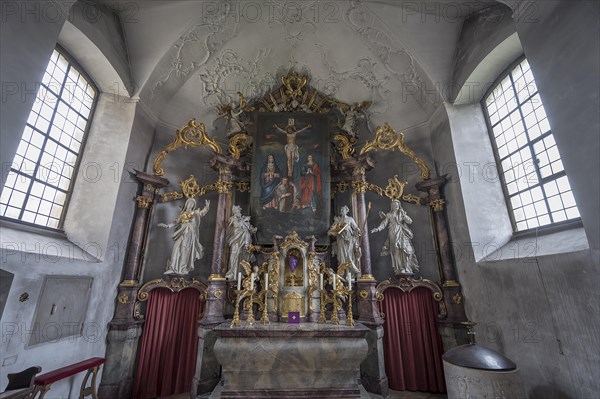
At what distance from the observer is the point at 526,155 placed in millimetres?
5691

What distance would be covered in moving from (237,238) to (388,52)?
22.4 feet

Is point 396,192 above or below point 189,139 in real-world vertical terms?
below

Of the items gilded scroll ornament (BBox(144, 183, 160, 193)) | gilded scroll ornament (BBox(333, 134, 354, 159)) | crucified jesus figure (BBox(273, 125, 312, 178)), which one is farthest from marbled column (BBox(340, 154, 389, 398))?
gilded scroll ornament (BBox(144, 183, 160, 193))

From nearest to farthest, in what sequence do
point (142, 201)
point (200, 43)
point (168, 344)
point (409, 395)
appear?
point (409, 395)
point (168, 344)
point (142, 201)
point (200, 43)

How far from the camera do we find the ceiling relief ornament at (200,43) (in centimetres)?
741

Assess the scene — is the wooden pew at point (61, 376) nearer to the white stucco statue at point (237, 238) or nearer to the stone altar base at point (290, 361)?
the stone altar base at point (290, 361)

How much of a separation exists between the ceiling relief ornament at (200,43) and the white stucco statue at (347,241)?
6.12m

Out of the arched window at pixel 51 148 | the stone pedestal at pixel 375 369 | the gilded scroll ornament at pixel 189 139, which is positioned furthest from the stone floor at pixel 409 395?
the gilded scroll ornament at pixel 189 139

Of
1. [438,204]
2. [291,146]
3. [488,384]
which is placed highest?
[291,146]

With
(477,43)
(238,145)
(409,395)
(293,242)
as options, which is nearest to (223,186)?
(238,145)

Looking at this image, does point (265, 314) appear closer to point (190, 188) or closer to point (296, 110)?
point (190, 188)

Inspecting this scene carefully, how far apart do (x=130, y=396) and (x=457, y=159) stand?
30.0ft

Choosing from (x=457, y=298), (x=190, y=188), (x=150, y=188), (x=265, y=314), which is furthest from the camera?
(x=190, y=188)

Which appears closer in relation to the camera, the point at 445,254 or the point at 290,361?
the point at 290,361
